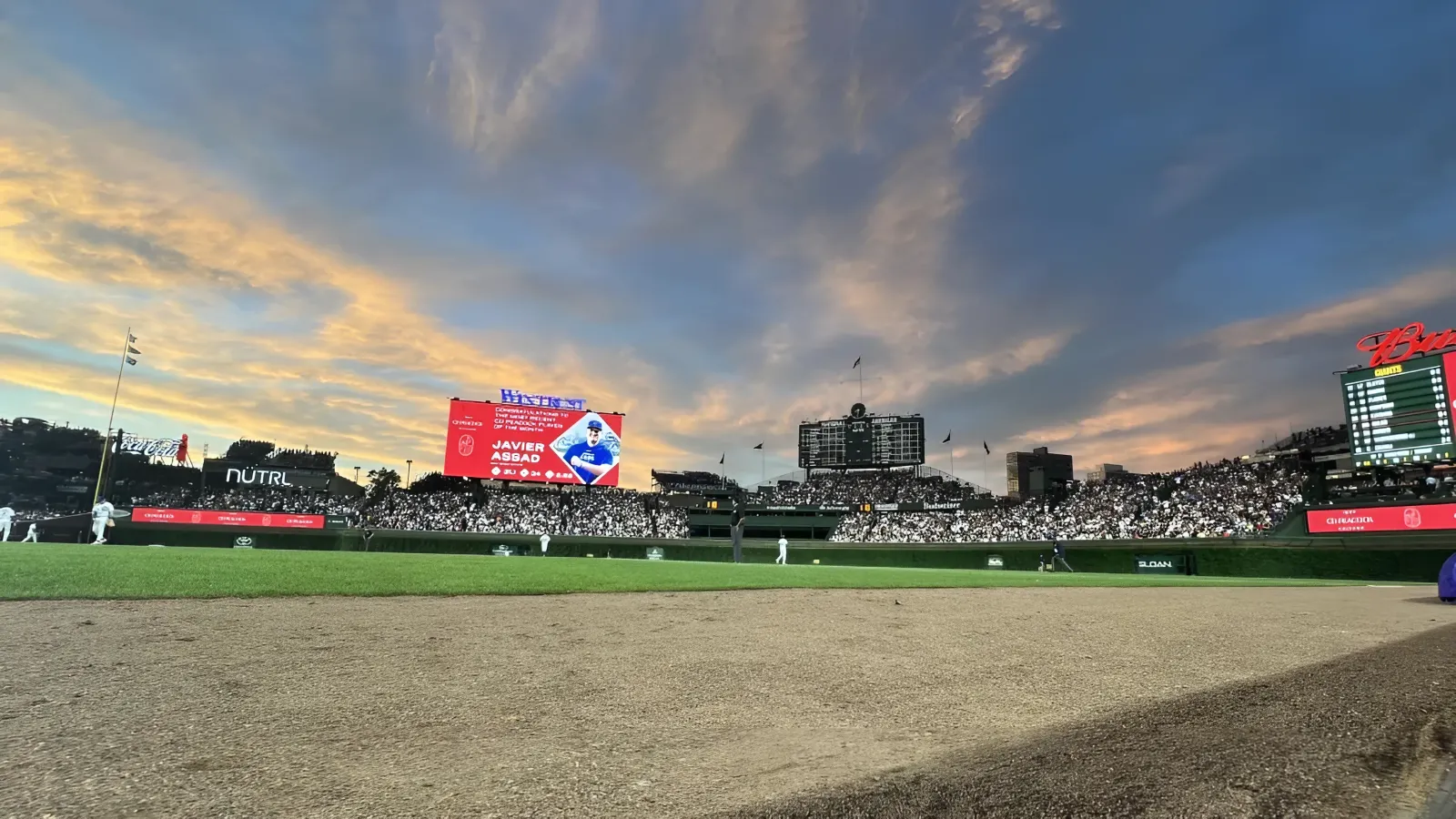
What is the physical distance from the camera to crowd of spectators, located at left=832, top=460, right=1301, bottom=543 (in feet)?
113

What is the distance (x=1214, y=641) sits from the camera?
8.02 m

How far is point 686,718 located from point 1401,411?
129 feet

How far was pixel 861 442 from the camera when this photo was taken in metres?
64.5

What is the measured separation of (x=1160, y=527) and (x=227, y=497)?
72.4 meters

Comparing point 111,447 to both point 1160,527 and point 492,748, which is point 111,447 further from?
point 1160,527

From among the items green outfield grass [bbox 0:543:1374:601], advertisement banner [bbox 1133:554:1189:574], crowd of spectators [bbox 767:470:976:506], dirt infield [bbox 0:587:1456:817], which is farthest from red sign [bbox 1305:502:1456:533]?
dirt infield [bbox 0:587:1456:817]

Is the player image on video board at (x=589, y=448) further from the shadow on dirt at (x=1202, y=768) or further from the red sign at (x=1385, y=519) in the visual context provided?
the shadow on dirt at (x=1202, y=768)

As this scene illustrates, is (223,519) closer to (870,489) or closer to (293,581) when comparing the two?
(293,581)

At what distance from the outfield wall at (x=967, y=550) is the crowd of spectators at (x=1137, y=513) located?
368 centimetres

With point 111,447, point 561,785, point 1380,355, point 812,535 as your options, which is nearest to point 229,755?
point 561,785

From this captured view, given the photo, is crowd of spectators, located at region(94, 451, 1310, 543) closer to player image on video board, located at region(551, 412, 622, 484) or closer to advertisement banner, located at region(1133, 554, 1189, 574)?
player image on video board, located at region(551, 412, 622, 484)

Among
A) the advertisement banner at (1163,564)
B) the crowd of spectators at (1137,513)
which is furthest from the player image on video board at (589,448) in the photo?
the advertisement banner at (1163,564)

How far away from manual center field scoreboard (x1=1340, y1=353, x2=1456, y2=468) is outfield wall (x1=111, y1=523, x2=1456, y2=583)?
14.2ft

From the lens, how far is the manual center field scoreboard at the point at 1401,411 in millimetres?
27284
